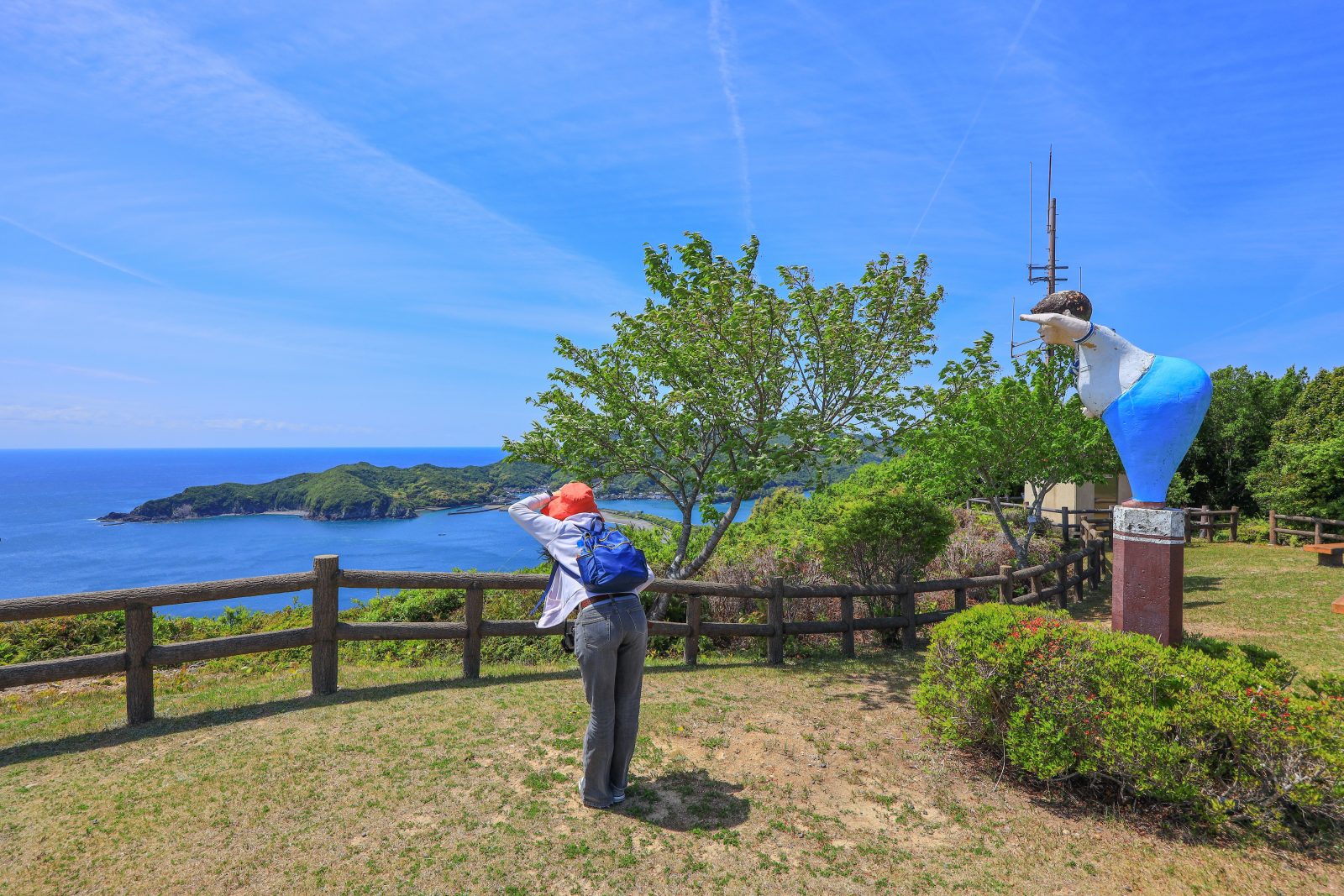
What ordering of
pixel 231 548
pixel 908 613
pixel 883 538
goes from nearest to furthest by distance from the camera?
pixel 908 613 → pixel 883 538 → pixel 231 548

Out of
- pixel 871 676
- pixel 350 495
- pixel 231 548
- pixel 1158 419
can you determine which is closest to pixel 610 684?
pixel 1158 419

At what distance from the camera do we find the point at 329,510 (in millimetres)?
93938

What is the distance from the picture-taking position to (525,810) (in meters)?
4.33

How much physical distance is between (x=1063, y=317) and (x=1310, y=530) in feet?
69.1

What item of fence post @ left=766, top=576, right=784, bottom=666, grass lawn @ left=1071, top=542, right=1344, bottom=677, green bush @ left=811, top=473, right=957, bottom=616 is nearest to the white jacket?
fence post @ left=766, top=576, right=784, bottom=666

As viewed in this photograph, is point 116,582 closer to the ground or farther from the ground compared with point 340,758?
closer to the ground

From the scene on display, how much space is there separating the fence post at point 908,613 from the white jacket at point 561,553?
5960mm

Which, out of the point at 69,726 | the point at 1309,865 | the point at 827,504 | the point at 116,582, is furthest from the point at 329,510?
the point at 1309,865

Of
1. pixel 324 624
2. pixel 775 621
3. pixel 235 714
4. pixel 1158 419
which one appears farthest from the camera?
pixel 775 621

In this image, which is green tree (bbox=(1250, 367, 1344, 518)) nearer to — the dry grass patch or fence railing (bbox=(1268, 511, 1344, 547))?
fence railing (bbox=(1268, 511, 1344, 547))

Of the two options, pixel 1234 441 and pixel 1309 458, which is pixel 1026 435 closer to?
pixel 1309 458

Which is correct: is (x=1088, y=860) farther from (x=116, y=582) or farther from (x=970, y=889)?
(x=116, y=582)

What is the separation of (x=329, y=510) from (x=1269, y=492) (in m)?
100

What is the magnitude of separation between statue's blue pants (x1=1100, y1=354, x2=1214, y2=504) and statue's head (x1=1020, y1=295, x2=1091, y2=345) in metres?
0.61
